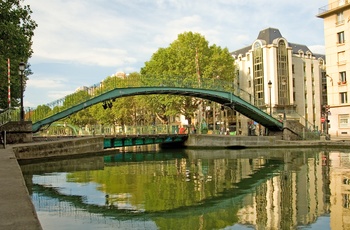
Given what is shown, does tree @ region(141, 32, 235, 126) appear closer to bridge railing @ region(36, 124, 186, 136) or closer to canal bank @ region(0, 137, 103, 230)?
bridge railing @ region(36, 124, 186, 136)

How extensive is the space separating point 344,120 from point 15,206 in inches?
1678

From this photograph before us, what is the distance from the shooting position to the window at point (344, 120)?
42.0 m

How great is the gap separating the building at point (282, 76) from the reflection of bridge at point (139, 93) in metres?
23.1

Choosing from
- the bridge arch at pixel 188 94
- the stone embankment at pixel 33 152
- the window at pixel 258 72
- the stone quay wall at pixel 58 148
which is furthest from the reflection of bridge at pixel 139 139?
the window at pixel 258 72

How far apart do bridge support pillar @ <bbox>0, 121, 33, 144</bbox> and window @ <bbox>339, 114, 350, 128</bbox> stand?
34.0 meters

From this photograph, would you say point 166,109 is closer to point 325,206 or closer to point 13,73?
point 13,73

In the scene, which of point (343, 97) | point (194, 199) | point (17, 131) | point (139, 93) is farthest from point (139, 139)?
point (343, 97)

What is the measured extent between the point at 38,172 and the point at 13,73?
36.9 ft

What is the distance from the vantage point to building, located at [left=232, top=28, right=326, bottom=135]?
61.1m

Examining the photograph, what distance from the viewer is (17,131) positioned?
20.7 meters

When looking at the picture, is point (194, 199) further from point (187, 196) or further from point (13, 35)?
point (13, 35)

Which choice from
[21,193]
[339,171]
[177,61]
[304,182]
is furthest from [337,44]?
[21,193]

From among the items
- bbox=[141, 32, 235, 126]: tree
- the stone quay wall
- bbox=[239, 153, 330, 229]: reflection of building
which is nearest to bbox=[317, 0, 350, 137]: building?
bbox=[141, 32, 235, 126]: tree

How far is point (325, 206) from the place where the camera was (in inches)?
348
